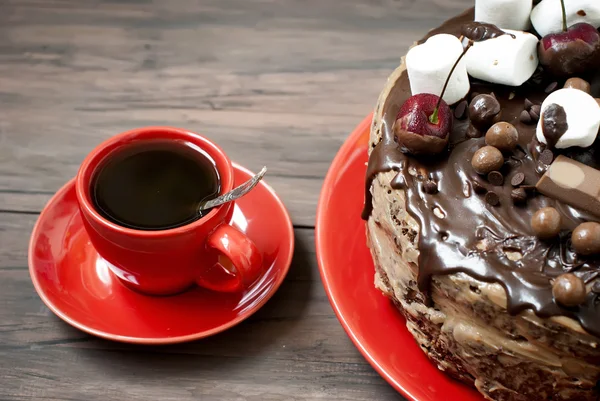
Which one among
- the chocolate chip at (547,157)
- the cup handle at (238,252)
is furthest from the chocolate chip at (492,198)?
the cup handle at (238,252)

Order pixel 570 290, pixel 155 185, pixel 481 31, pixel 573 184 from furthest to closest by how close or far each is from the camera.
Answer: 1. pixel 155 185
2. pixel 481 31
3. pixel 573 184
4. pixel 570 290

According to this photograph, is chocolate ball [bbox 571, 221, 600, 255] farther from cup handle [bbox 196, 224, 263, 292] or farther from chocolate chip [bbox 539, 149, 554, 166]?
cup handle [bbox 196, 224, 263, 292]

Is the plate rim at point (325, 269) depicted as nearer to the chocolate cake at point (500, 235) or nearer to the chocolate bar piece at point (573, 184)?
the chocolate cake at point (500, 235)

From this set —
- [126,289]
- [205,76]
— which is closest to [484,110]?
[126,289]

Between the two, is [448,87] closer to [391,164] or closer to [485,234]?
[391,164]

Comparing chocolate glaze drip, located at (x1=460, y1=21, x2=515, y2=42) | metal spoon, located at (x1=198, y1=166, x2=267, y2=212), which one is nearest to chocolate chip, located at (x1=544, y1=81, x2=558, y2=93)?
chocolate glaze drip, located at (x1=460, y1=21, x2=515, y2=42)

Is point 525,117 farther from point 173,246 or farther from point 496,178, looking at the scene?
point 173,246

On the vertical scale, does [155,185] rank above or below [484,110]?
below
